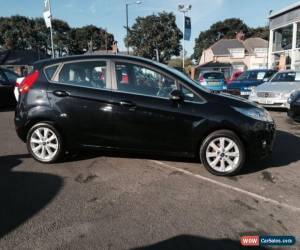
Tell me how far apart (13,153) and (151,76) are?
121 inches

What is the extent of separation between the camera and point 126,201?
440cm

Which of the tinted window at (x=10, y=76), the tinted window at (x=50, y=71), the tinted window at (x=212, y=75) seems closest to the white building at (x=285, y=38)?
the tinted window at (x=212, y=75)

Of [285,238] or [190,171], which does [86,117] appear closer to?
[190,171]

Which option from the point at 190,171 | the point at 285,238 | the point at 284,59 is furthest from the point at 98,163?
the point at 284,59

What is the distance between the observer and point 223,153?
5.36 metres

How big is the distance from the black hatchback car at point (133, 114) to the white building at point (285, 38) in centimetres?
2171

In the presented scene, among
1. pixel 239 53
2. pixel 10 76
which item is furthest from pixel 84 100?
pixel 239 53

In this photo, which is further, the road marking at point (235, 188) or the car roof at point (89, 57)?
the car roof at point (89, 57)

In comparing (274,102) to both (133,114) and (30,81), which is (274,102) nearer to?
(133,114)

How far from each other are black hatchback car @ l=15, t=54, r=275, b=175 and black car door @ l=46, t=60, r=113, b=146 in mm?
16

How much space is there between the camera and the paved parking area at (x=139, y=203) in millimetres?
3514

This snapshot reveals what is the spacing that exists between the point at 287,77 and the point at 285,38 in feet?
55.4

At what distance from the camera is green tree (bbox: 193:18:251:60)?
93438 millimetres

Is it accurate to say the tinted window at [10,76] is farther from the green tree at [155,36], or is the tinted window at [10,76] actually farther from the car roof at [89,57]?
the green tree at [155,36]
